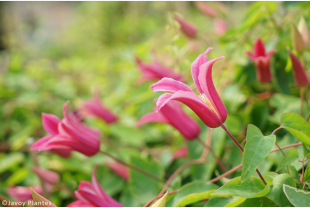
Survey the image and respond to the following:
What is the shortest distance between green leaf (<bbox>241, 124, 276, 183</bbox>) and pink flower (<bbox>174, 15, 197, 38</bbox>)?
1.70 feet

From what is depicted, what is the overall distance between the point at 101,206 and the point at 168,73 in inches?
15.0

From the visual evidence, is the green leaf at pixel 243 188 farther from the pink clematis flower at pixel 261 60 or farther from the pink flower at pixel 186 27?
the pink flower at pixel 186 27

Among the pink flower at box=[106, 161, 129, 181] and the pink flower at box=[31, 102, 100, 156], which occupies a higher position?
the pink flower at box=[31, 102, 100, 156]

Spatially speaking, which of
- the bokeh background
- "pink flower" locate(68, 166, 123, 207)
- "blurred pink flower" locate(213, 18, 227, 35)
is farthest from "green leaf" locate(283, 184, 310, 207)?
"blurred pink flower" locate(213, 18, 227, 35)

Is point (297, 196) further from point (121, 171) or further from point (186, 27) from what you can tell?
point (186, 27)

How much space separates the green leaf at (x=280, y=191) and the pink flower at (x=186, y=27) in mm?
547

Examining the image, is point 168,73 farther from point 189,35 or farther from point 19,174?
point 19,174

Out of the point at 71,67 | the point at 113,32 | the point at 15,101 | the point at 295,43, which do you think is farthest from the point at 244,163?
the point at 113,32

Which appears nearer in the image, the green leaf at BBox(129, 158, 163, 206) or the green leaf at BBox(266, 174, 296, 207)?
the green leaf at BBox(266, 174, 296, 207)

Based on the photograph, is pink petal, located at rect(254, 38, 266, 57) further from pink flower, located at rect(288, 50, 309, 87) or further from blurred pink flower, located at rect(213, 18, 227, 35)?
blurred pink flower, located at rect(213, 18, 227, 35)

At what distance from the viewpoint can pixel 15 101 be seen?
111cm

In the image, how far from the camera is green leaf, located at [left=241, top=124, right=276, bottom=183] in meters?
0.28

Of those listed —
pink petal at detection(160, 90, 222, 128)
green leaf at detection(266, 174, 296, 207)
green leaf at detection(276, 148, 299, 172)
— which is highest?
pink petal at detection(160, 90, 222, 128)

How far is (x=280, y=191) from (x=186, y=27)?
1.86 ft
